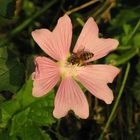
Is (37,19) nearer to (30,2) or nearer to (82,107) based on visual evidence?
(30,2)

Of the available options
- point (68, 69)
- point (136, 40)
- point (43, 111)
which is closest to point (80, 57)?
point (68, 69)

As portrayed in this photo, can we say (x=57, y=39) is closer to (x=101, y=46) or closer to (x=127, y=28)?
Result: (x=101, y=46)

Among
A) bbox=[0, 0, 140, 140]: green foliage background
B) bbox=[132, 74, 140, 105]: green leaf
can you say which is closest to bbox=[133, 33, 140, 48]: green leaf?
bbox=[0, 0, 140, 140]: green foliage background

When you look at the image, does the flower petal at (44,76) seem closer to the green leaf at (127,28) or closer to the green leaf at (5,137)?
the green leaf at (5,137)

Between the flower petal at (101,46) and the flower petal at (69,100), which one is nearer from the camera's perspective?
the flower petal at (69,100)

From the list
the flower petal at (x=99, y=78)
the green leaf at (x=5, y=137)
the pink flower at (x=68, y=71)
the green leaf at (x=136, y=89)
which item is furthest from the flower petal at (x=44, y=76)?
the green leaf at (x=136, y=89)

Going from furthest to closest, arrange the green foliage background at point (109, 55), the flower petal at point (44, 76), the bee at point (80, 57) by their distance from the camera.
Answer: the green foliage background at point (109, 55) → the bee at point (80, 57) → the flower petal at point (44, 76)

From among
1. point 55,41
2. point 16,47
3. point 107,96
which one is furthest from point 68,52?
point 16,47
